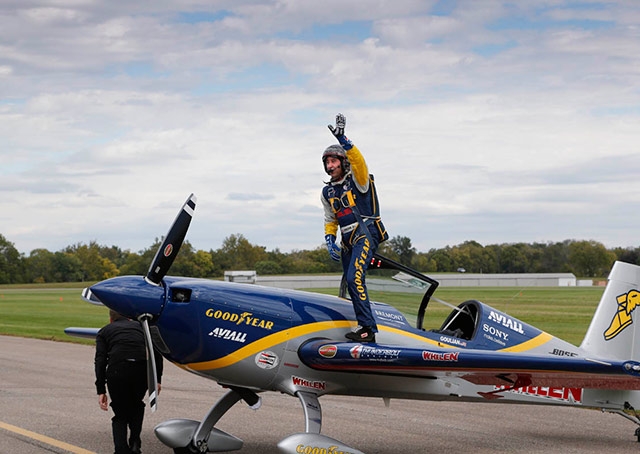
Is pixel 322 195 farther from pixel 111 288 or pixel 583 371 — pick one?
pixel 583 371

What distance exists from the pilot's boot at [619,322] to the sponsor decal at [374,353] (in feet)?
10.9

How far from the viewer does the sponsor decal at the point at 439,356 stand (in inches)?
267

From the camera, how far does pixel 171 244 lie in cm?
671

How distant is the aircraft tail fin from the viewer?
8609mm

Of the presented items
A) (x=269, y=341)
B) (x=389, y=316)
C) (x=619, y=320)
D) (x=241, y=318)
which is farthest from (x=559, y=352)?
(x=241, y=318)

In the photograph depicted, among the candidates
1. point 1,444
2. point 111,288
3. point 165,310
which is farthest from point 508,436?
point 1,444

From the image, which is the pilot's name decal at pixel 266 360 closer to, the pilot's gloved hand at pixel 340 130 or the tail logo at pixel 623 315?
the pilot's gloved hand at pixel 340 130

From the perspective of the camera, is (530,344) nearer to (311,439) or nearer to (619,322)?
(619,322)

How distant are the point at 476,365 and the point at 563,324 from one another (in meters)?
24.8

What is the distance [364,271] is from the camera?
7.37 metres

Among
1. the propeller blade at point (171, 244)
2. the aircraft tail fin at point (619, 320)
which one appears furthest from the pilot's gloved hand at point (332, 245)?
the aircraft tail fin at point (619, 320)

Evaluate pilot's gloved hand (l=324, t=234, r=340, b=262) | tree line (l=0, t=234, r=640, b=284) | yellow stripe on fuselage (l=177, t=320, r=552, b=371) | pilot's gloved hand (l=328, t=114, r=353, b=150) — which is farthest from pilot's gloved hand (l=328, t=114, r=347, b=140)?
tree line (l=0, t=234, r=640, b=284)

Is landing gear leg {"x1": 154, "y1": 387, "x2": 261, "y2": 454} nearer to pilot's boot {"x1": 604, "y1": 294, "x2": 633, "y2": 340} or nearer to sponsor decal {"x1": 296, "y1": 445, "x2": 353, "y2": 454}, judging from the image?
sponsor decal {"x1": 296, "y1": 445, "x2": 353, "y2": 454}

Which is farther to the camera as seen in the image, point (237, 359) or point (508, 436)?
point (508, 436)
